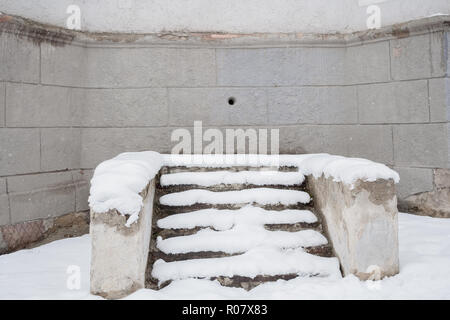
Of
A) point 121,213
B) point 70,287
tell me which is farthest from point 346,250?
point 70,287

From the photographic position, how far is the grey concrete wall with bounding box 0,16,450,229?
435cm

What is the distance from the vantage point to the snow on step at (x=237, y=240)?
10.4 ft

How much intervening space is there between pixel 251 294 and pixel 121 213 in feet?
3.50

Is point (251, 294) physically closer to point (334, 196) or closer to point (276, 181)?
point (334, 196)

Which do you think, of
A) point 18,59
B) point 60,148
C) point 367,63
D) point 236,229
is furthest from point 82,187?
point 367,63

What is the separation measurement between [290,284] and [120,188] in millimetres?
1406

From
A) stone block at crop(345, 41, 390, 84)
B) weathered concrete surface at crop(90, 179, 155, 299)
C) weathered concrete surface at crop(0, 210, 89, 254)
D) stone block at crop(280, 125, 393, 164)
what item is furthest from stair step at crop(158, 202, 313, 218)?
stone block at crop(345, 41, 390, 84)

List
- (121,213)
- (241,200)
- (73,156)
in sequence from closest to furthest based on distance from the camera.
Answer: (121,213) → (241,200) → (73,156)

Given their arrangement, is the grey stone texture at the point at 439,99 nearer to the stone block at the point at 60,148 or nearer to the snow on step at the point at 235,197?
the snow on step at the point at 235,197

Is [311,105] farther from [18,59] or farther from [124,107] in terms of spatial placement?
[18,59]

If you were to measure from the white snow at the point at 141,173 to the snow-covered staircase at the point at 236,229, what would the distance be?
11 cm

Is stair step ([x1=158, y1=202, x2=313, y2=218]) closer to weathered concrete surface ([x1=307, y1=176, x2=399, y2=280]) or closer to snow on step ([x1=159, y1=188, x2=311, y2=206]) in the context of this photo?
snow on step ([x1=159, y1=188, x2=311, y2=206])

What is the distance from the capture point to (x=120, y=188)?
2.70 metres
